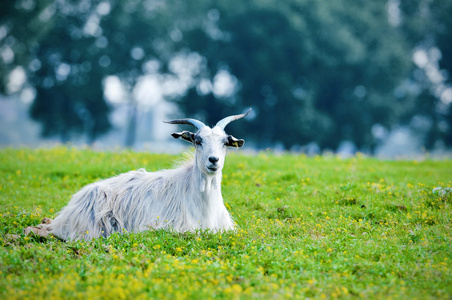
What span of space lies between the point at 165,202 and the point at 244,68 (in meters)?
33.5

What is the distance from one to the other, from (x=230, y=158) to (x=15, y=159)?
8.46 metres

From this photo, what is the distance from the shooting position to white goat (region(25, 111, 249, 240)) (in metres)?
8.67

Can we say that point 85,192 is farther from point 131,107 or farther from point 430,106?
point 430,106

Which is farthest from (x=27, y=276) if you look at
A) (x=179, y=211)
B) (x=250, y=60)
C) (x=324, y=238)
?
(x=250, y=60)

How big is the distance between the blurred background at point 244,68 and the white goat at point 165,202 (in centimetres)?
2973

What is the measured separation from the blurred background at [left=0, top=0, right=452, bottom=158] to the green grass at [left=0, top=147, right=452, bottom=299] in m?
27.3

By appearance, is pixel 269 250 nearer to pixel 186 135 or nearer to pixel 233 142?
pixel 233 142

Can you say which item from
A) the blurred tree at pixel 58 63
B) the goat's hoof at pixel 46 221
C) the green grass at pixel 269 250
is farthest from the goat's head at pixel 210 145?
the blurred tree at pixel 58 63

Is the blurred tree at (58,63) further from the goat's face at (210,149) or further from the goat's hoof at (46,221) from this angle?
the goat's face at (210,149)

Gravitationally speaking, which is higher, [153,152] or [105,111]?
[105,111]

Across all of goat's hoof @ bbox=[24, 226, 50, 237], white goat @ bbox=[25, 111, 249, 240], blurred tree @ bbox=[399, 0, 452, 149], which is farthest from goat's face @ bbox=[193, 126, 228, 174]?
blurred tree @ bbox=[399, 0, 452, 149]

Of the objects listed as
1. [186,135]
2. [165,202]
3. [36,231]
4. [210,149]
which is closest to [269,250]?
[210,149]

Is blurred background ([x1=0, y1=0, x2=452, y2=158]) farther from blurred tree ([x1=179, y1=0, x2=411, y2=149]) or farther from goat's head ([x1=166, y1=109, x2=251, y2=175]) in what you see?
goat's head ([x1=166, y1=109, x2=251, y2=175])

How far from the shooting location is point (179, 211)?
902 cm
